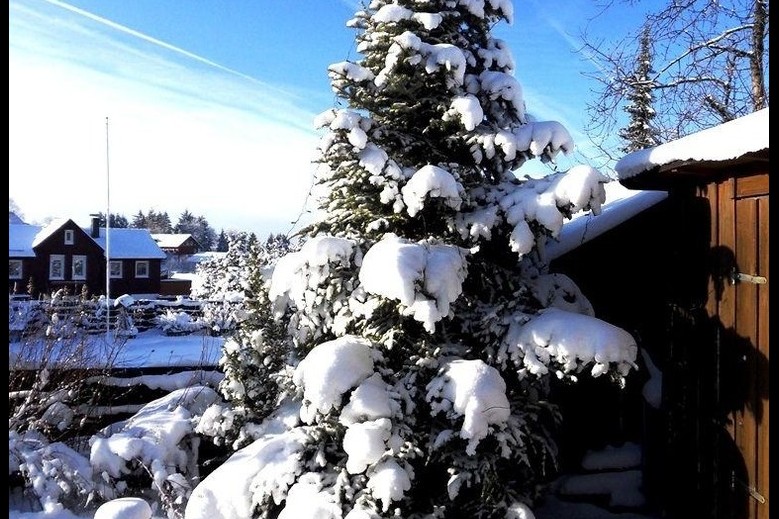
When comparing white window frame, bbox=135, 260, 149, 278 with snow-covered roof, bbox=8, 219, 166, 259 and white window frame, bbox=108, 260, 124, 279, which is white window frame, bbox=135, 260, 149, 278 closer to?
snow-covered roof, bbox=8, 219, 166, 259

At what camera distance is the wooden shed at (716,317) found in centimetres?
334

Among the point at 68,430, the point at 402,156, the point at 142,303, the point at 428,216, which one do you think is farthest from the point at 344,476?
the point at 142,303

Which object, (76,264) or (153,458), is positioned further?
(76,264)

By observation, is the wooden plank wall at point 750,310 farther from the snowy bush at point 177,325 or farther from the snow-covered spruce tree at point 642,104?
the snowy bush at point 177,325

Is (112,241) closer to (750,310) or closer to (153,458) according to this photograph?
(153,458)

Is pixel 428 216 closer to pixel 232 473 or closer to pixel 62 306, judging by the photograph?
pixel 232 473

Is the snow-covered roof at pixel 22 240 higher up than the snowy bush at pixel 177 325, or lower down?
higher up

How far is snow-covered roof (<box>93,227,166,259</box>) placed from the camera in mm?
33219

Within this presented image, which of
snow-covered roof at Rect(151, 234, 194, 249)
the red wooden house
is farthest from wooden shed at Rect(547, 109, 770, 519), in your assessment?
snow-covered roof at Rect(151, 234, 194, 249)

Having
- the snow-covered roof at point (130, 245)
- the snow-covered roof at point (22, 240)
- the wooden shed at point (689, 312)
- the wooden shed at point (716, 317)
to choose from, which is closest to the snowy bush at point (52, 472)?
the wooden shed at point (689, 312)

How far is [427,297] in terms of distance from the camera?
11.0ft

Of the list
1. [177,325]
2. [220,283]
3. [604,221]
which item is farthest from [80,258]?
[604,221]

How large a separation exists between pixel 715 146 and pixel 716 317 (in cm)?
135

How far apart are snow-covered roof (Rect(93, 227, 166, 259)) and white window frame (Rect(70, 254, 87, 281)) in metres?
1.39
